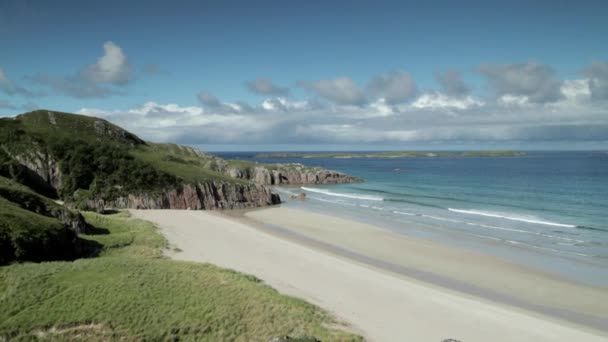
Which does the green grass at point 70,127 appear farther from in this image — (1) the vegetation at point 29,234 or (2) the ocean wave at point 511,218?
(2) the ocean wave at point 511,218

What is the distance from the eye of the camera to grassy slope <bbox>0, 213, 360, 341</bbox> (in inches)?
646

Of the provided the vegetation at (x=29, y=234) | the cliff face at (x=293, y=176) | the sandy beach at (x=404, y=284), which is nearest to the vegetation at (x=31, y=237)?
the vegetation at (x=29, y=234)

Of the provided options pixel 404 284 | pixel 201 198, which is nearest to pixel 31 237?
pixel 404 284

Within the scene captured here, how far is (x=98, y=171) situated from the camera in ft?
183

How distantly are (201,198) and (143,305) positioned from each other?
42.2m

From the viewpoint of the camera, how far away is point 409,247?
120ft

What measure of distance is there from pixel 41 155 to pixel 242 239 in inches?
1422

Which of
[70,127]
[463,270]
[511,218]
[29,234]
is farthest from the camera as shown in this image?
[70,127]

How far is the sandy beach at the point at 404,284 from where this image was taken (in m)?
18.9

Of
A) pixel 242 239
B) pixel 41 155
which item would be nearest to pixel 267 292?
pixel 242 239

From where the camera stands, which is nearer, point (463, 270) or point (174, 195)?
point (463, 270)

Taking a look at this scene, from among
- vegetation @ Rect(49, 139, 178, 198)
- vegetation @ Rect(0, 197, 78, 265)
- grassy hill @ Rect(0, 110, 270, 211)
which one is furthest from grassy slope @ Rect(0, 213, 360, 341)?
vegetation @ Rect(49, 139, 178, 198)

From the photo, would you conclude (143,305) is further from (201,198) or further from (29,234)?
(201,198)

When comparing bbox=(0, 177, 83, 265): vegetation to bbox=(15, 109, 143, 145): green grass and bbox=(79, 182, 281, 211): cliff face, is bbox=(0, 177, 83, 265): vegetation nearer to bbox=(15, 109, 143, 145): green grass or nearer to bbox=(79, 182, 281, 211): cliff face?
bbox=(79, 182, 281, 211): cliff face
